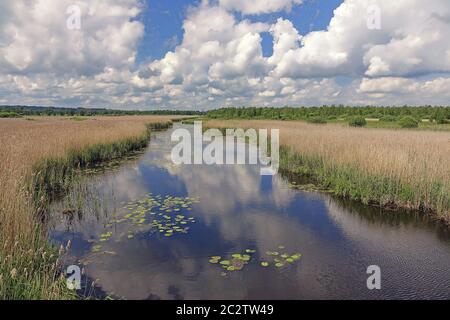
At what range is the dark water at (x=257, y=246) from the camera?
15.8 ft

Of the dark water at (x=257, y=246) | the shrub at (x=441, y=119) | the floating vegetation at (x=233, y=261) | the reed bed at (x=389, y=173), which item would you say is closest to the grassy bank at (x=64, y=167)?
the dark water at (x=257, y=246)

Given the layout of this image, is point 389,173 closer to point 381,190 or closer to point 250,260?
point 381,190

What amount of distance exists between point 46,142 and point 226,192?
297 inches

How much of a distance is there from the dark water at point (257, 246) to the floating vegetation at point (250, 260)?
0.09 meters

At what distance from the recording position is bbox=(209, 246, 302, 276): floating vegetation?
214 inches

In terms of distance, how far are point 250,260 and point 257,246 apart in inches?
26.3

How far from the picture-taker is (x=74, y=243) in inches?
250

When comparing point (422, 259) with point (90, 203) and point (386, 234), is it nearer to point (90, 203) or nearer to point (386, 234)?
point (386, 234)

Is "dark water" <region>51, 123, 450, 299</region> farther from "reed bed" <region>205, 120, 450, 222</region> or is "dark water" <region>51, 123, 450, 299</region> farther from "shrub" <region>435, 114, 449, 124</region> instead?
"shrub" <region>435, 114, 449, 124</region>

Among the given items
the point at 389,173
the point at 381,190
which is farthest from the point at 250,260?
the point at 389,173

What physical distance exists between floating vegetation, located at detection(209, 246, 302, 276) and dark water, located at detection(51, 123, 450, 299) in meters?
0.09

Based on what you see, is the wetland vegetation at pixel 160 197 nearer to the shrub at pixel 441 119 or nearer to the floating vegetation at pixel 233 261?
the floating vegetation at pixel 233 261

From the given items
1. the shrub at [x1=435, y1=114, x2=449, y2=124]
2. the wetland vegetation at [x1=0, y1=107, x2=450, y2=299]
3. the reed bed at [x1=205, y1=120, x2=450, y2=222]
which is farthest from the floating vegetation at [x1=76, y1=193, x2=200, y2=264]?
the shrub at [x1=435, y1=114, x2=449, y2=124]

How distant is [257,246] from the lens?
6305 mm
